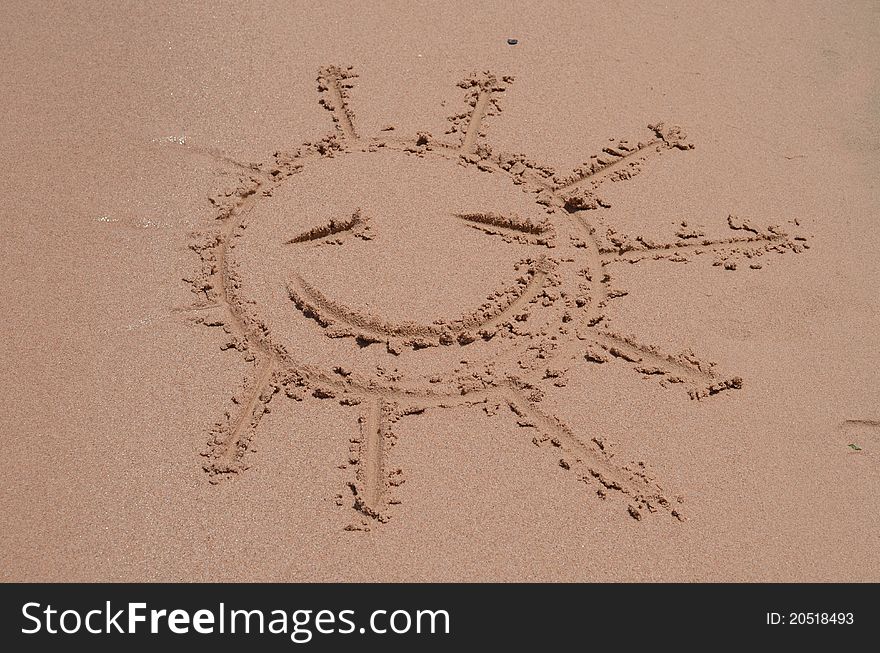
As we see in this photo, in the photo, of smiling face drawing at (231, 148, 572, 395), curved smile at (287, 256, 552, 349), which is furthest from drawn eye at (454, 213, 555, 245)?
curved smile at (287, 256, 552, 349)

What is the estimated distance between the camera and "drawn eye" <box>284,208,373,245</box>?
3594mm

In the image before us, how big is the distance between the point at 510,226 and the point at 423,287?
52 centimetres

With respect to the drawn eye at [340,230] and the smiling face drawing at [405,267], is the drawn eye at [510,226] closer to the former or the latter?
the smiling face drawing at [405,267]

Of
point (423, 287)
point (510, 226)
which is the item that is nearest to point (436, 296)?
point (423, 287)

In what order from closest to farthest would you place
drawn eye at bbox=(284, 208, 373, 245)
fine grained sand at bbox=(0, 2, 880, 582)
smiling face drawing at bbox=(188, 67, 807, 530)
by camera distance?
1. fine grained sand at bbox=(0, 2, 880, 582)
2. smiling face drawing at bbox=(188, 67, 807, 530)
3. drawn eye at bbox=(284, 208, 373, 245)

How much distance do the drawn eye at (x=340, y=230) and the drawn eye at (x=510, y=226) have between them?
38cm

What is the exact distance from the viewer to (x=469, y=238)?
363cm

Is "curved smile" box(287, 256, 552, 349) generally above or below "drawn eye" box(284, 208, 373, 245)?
below

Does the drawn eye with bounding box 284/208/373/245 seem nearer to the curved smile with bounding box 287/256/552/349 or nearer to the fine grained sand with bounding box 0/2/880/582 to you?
the fine grained sand with bounding box 0/2/880/582

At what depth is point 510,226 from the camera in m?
3.71

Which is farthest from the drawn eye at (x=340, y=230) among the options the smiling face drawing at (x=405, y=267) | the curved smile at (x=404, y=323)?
the curved smile at (x=404, y=323)

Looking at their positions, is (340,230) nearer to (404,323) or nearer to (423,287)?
(423,287)

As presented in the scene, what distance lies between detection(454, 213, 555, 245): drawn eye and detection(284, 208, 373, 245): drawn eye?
0.38m
